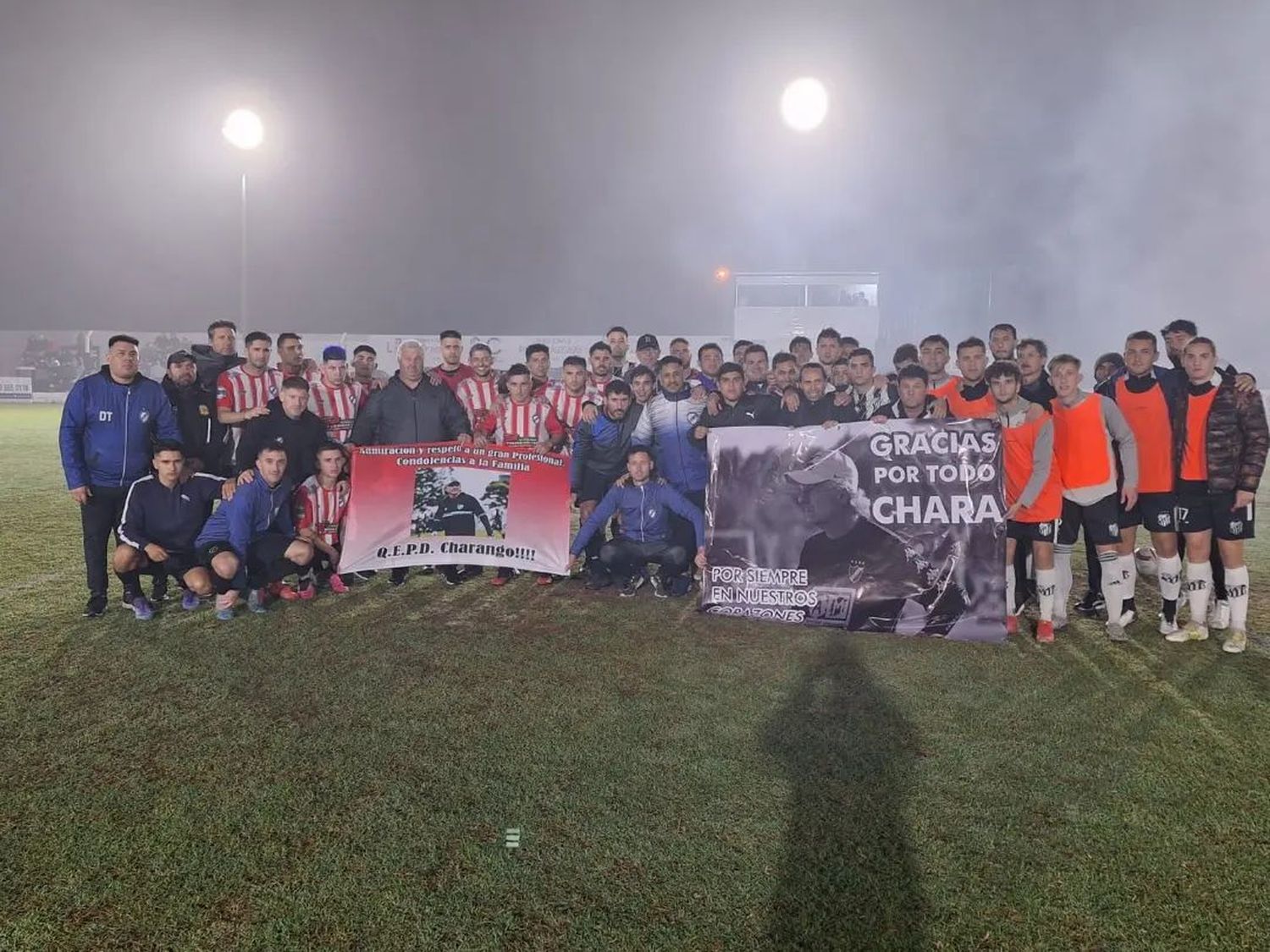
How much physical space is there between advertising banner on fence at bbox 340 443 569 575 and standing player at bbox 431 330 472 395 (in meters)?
1.49

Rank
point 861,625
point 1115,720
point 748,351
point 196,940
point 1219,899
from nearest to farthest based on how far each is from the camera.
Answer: point 196,940, point 1219,899, point 1115,720, point 861,625, point 748,351

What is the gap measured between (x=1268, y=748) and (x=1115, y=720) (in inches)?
23.8

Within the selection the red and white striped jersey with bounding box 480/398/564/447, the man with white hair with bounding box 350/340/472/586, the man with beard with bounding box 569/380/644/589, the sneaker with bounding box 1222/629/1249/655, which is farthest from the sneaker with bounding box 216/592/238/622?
the sneaker with bounding box 1222/629/1249/655

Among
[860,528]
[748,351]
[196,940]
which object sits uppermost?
[748,351]

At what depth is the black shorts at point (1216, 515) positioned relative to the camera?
493 centimetres

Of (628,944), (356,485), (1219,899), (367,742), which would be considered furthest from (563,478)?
(1219,899)

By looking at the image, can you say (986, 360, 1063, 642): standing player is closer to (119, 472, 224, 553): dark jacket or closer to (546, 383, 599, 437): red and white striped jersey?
(546, 383, 599, 437): red and white striped jersey

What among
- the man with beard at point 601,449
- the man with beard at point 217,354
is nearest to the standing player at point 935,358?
the man with beard at point 601,449

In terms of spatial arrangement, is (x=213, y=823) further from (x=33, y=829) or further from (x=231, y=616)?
(x=231, y=616)

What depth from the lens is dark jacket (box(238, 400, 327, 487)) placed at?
6031 millimetres


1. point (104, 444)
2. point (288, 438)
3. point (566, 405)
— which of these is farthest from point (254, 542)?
point (566, 405)

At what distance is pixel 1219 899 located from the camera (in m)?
2.35

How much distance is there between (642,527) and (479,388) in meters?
2.54

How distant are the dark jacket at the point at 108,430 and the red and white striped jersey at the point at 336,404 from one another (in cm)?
174
